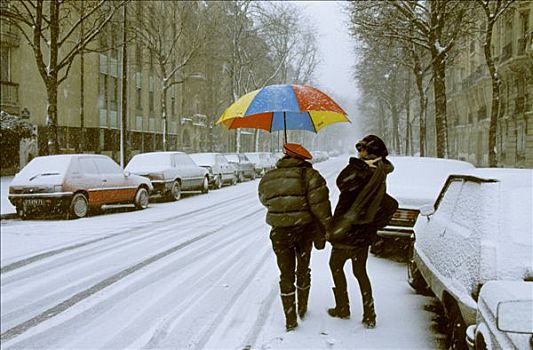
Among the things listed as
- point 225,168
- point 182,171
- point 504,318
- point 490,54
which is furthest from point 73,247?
point 225,168

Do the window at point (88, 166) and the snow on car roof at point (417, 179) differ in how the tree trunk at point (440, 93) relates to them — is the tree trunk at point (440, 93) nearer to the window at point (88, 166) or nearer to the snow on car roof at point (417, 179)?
the snow on car roof at point (417, 179)

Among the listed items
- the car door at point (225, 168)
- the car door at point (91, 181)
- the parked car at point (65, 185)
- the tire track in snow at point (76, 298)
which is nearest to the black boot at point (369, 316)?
the tire track in snow at point (76, 298)

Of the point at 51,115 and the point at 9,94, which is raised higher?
the point at 9,94

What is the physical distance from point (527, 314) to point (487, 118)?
1573 inches

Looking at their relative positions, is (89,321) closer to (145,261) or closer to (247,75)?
(145,261)

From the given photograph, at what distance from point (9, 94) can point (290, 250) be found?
26169 mm

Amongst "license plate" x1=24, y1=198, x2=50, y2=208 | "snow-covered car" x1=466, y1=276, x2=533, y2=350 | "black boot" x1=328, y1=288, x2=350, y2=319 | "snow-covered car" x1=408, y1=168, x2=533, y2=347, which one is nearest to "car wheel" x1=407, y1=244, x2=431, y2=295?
"snow-covered car" x1=408, y1=168, x2=533, y2=347

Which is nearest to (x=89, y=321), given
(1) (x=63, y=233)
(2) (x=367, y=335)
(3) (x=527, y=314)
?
(2) (x=367, y=335)

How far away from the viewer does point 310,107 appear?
5.69 meters

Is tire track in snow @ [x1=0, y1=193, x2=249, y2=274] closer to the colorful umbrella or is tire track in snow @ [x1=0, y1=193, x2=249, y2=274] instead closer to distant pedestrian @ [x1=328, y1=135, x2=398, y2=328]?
the colorful umbrella

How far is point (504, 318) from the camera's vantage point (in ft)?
7.44

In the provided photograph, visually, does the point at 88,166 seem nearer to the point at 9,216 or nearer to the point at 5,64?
the point at 9,216

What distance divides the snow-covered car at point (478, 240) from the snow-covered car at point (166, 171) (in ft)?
47.2

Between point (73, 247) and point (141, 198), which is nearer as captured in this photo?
point (73, 247)
